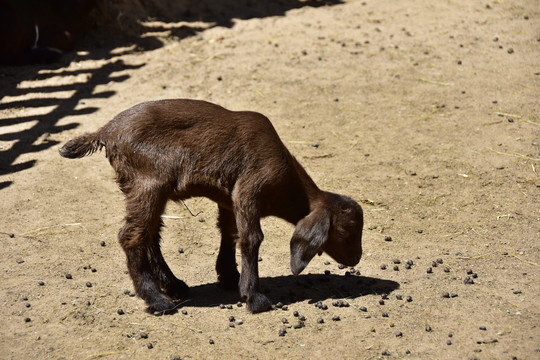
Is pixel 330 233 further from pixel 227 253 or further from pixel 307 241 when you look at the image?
pixel 227 253

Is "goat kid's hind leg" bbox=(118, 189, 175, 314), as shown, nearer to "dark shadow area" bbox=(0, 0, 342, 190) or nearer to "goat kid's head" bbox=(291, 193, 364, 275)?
"goat kid's head" bbox=(291, 193, 364, 275)

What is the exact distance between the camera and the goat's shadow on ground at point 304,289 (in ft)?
18.7

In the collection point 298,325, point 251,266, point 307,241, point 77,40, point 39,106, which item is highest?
point 77,40

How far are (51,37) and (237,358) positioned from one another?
7462 millimetres

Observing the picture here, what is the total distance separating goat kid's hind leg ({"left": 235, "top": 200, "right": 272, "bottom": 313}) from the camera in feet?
17.3

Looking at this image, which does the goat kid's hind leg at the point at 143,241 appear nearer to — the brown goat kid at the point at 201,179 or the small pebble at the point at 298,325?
the brown goat kid at the point at 201,179

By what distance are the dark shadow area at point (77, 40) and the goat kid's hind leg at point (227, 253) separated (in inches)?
116

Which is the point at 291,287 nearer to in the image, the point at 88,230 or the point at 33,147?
the point at 88,230

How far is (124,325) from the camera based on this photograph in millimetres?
5152

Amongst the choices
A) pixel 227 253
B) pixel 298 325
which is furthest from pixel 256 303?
pixel 227 253

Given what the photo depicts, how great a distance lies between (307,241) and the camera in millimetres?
5441

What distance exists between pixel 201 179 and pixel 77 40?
6741 mm

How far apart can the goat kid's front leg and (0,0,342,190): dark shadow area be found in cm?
341

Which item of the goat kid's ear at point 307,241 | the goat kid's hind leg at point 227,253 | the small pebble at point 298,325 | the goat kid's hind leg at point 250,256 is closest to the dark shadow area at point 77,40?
the goat kid's hind leg at point 227,253
